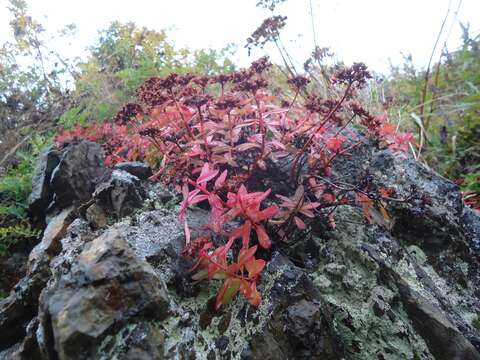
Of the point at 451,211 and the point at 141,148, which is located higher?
the point at 141,148

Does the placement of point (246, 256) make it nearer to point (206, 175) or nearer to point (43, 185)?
point (206, 175)

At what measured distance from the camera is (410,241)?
2352mm

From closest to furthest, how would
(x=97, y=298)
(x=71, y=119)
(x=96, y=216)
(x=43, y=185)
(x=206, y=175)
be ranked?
(x=97, y=298), (x=206, y=175), (x=96, y=216), (x=43, y=185), (x=71, y=119)

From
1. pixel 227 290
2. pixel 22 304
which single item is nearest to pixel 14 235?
pixel 22 304

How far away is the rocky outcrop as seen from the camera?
1.44m

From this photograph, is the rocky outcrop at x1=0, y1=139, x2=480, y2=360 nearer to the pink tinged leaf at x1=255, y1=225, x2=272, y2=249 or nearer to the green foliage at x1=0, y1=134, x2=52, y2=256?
the pink tinged leaf at x1=255, y1=225, x2=272, y2=249

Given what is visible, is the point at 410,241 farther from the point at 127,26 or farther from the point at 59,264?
the point at 127,26

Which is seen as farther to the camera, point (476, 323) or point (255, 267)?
point (476, 323)

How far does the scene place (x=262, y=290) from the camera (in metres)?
1.74

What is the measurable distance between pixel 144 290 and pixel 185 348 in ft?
0.97

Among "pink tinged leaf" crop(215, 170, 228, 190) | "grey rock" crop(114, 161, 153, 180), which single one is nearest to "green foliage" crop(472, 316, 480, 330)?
"pink tinged leaf" crop(215, 170, 228, 190)

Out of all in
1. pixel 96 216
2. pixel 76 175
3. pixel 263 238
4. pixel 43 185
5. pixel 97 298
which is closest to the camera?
pixel 97 298

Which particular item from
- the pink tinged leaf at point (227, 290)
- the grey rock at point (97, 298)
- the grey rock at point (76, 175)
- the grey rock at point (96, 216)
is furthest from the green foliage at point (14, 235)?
the pink tinged leaf at point (227, 290)

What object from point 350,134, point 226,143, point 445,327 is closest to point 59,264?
point 226,143
